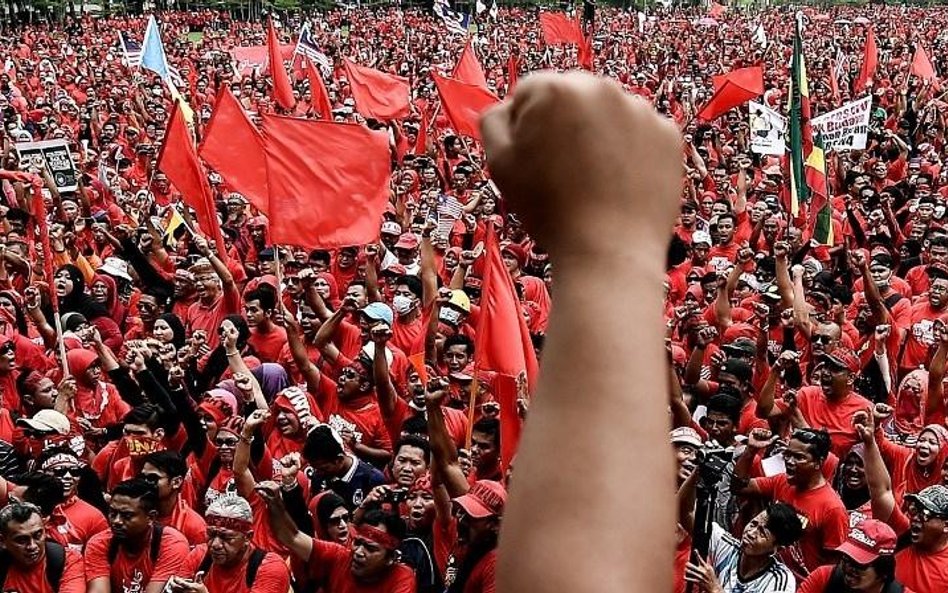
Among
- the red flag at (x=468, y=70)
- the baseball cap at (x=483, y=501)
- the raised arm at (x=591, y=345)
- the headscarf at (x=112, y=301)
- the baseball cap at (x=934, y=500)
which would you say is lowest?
the headscarf at (x=112, y=301)

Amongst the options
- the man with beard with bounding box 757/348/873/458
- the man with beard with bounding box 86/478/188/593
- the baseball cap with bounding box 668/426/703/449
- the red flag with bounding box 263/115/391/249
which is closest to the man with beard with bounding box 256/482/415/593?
the man with beard with bounding box 86/478/188/593

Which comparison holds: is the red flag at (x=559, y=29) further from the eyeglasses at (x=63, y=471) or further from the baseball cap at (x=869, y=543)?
the baseball cap at (x=869, y=543)

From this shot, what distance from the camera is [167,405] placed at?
5.71 metres

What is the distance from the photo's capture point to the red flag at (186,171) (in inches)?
320

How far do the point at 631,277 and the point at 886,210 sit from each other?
10.7 m

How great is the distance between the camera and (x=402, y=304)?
779cm

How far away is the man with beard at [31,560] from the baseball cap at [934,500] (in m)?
3.52

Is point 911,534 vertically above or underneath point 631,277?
underneath

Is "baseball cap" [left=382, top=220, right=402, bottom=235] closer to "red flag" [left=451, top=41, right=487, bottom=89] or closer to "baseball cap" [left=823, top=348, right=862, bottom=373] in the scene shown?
"red flag" [left=451, top=41, right=487, bottom=89]

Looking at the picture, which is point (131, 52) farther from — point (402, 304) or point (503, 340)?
point (503, 340)

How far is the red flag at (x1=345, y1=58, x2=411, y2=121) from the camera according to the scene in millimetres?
13492

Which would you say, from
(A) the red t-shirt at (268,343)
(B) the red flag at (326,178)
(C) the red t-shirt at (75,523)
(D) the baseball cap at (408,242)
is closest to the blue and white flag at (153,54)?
(D) the baseball cap at (408,242)

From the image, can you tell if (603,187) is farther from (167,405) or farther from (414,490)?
(167,405)

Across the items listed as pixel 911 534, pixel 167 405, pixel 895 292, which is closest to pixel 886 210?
pixel 895 292
